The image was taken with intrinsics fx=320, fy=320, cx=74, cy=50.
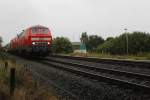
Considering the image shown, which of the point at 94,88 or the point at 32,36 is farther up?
the point at 32,36

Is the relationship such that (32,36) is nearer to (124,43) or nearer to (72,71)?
(72,71)

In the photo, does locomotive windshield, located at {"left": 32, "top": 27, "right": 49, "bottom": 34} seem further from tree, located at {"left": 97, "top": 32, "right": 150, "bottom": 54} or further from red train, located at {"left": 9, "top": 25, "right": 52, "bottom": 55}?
tree, located at {"left": 97, "top": 32, "right": 150, "bottom": 54}

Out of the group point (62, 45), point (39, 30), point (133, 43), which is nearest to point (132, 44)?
point (133, 43)

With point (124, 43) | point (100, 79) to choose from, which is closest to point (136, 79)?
point (100, 79)

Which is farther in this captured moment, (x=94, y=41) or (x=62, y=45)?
(x=94, y=41)

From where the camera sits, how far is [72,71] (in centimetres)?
1705

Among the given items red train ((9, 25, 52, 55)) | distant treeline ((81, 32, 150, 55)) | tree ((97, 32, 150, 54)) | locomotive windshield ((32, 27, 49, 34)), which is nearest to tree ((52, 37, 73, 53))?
distant treeline ((81, 32, 150, 55))

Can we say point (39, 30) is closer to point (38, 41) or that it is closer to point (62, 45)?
point (38, 41)

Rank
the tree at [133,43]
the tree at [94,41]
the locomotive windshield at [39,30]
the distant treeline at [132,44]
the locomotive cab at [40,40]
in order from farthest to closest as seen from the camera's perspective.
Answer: the tree at [94,41], the tree at [133,43], the distant treeline at [132,44], the locomotive windshield at [39,30], the locomotive cab at [40,40]

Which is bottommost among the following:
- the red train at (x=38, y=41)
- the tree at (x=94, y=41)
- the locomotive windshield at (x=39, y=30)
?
the red train at (x=38, y=41)

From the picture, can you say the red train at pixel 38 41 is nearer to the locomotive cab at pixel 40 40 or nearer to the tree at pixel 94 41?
the locomotive cab at pixel 40 40

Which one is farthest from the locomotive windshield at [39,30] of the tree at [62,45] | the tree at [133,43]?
the tree at [133,43]

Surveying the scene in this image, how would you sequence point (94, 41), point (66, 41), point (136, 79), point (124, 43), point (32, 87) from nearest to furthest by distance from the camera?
point (32, 87), point (136, 79), point (66, 41), point (124, 43), point (94, 41)

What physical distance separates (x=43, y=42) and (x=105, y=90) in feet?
61.8
